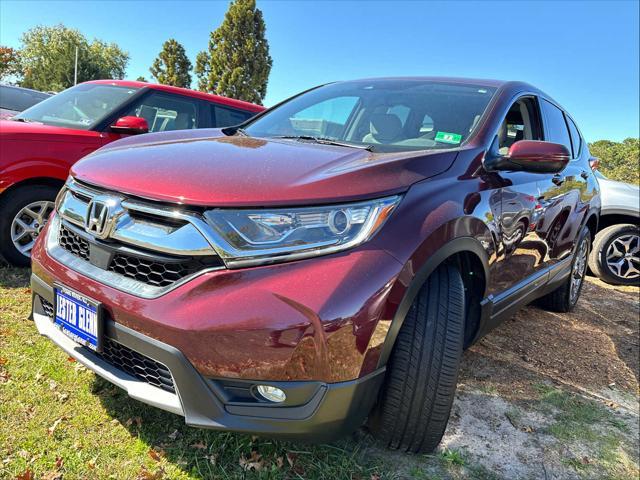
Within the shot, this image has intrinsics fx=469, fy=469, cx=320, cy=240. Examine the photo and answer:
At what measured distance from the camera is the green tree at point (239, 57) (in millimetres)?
28281

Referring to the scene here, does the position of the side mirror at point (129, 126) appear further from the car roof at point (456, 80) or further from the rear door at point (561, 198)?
the rear door at point (561, 198)

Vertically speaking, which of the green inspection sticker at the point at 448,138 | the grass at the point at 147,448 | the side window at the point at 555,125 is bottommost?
the grass at the point at 147,448

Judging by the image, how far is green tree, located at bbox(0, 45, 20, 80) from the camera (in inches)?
1664

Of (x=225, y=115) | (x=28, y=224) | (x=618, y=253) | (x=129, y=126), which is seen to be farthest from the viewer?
(x=618, y=253)

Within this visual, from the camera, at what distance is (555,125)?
11.3ft

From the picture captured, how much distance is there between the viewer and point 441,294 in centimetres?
180

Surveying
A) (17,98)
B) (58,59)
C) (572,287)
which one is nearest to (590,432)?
(572,287)

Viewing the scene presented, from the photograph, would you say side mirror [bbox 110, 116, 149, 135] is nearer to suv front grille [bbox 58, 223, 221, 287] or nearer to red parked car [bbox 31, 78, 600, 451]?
red parked car [bbox 31, 78, 600, 451]

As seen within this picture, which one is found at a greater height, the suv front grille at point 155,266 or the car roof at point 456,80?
the car roof at point 456,80

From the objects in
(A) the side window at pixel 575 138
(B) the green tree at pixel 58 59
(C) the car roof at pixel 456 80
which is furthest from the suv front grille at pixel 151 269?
(B) the green tree at pixel 58 59

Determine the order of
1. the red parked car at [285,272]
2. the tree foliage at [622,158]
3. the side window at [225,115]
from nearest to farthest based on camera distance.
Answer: the red parked car at [285,272] < the side window at [225,115] < the tree foliage at [622,158]

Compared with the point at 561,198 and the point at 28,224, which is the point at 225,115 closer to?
the point at 28,224

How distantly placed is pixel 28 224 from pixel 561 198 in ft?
12.4

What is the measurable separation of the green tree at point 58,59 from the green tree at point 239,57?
1952 centimetres
